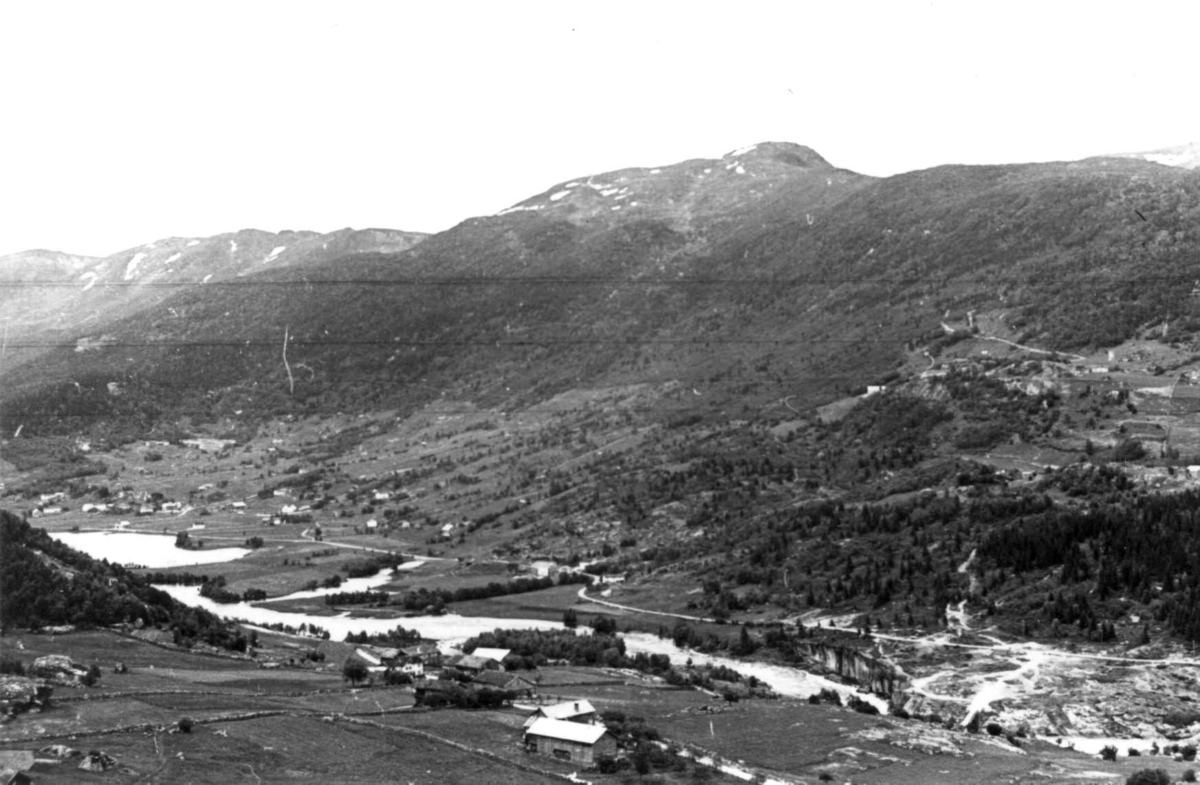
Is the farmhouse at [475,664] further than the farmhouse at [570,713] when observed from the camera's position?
Yes

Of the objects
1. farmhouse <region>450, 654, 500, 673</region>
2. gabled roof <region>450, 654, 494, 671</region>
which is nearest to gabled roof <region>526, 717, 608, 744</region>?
farmhouse <region>450, 654, 500, 673</region>

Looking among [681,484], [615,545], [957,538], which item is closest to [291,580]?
[615,545]

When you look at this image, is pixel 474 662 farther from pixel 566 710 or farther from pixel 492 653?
pixel 566 710

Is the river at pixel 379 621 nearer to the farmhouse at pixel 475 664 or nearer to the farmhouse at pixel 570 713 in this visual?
the farmhouse at pixel 475 664

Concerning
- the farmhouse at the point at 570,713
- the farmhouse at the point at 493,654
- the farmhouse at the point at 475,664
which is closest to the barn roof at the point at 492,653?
the farmhouse at the point at 493,654

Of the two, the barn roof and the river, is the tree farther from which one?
the river

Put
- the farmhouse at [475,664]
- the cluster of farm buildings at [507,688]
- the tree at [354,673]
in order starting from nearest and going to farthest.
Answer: the cluster of farm buildings at [507,688]
the tree at [354,673]
the farmhouse at [475,664]

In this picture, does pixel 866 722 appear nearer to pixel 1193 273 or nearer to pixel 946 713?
pixel 946 713
